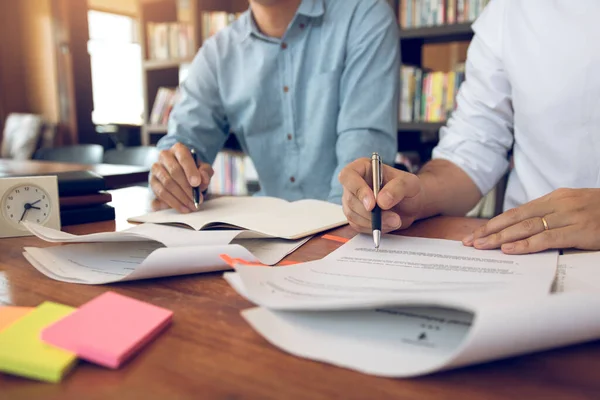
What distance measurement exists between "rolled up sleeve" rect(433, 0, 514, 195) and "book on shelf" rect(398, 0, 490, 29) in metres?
1.06

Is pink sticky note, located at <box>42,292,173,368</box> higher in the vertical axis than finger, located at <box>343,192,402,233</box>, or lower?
lower

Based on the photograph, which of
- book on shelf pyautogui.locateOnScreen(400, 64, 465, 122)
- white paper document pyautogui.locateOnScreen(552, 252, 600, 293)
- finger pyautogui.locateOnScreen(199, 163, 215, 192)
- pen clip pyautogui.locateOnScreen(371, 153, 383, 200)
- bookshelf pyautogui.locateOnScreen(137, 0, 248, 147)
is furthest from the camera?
bookshelf pyautogui.locateOnScreen(137, 0, 248, 147)

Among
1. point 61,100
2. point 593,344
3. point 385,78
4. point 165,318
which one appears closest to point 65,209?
point 165,318

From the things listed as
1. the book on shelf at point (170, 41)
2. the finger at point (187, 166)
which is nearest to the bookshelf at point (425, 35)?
the book on shelf at point (170, 41)

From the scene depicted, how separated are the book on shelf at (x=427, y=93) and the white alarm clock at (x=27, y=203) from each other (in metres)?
1.77

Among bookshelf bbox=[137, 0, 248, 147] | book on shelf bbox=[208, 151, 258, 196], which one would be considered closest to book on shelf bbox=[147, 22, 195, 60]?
bookshelf bbox=[137, 0, 248, 147]

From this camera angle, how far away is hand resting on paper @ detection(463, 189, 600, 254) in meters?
0.57

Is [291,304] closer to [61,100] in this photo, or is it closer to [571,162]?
[571,162]

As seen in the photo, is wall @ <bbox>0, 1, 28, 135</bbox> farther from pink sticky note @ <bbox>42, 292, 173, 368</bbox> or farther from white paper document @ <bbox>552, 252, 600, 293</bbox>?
white paper document @ <bbox>552, 252, 600, 293</bbox>

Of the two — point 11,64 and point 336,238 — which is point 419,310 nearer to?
point 336,238

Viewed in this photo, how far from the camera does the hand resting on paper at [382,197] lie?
656 millimetres

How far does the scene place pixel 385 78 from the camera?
53.7 inches

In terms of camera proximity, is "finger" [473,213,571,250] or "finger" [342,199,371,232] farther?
"finger" [342,199,371,232]

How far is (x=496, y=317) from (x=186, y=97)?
51.2 inches
